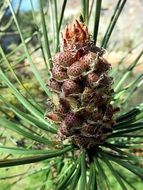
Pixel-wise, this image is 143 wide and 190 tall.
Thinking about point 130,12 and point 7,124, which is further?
point 130,12

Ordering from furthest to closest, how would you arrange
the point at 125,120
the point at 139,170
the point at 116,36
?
1. the point at 116,36
2. the point at 125,120
3. the point at 139,170

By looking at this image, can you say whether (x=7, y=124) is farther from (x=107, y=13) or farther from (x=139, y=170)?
(x=107, y=13)

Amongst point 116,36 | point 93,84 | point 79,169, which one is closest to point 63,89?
point 93,84

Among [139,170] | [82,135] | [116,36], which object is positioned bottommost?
[139,170]

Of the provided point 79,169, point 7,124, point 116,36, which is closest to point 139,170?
point 79,169

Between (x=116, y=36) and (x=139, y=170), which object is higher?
(x=116, y=36)

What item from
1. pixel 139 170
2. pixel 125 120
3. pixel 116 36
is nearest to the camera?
pixel 139 170
